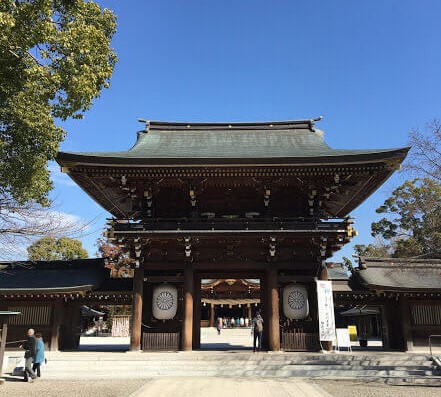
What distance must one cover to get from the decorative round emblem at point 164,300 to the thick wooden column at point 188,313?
3.04 ft

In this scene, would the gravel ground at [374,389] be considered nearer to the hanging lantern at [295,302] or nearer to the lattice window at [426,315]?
the hanging lantern at [295,302]

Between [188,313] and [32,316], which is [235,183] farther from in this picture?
[32,316]

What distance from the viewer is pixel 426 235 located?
36781 mm

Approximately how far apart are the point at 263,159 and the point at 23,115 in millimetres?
8081

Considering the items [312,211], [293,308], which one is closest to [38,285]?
[293,308]

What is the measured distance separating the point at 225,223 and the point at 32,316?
978 cm

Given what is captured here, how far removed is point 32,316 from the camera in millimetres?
17625

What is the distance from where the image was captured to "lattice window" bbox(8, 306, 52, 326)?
1755cm

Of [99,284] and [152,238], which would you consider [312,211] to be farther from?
[99,284]

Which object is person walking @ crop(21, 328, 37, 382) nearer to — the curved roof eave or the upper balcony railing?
the upper balcony railing

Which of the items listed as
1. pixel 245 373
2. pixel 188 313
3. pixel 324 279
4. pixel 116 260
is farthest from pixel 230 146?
pixel 116 260

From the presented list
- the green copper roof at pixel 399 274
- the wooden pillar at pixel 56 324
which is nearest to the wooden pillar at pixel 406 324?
the green copper roof at pixel 399 274

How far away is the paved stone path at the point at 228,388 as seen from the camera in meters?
9.80

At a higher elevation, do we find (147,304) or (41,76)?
(41,76)
